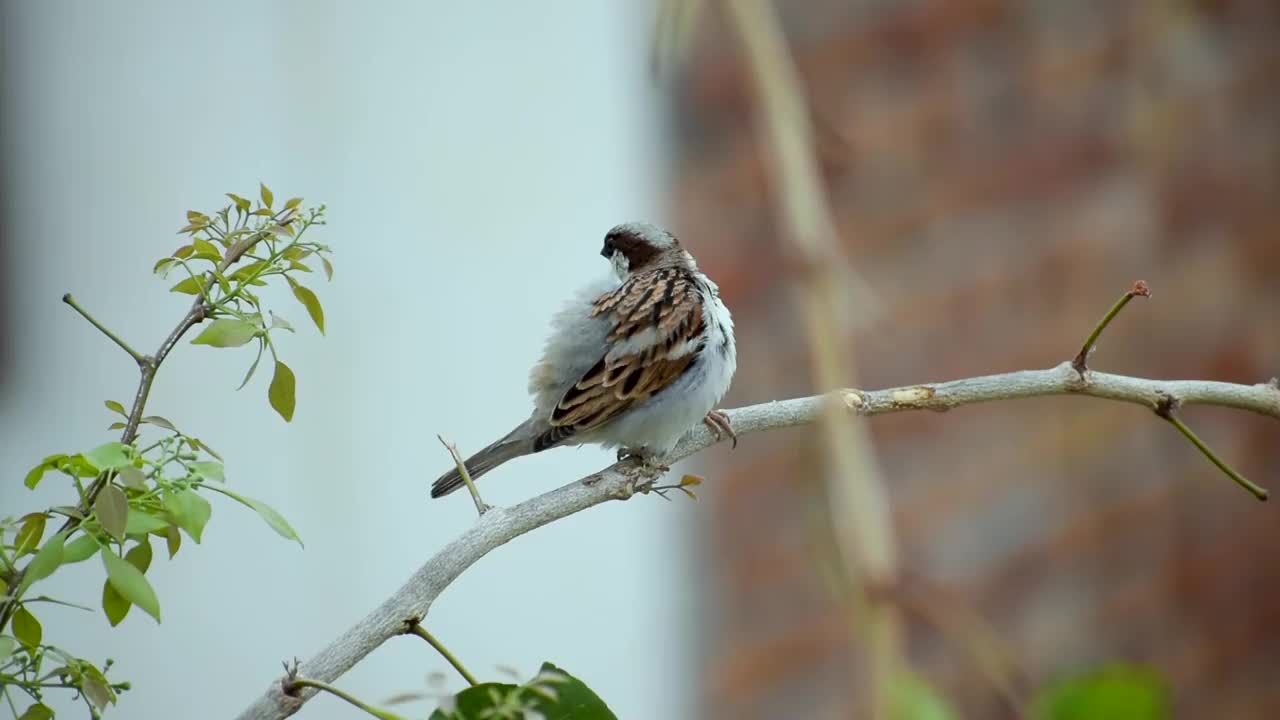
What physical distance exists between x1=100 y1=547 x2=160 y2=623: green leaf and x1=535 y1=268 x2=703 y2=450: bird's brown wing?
0.54 metres

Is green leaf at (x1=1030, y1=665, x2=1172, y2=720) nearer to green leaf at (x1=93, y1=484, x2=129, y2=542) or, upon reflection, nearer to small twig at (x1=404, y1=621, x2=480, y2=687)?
small twig at (x1=404, y1=621, x2=480, y2=687)

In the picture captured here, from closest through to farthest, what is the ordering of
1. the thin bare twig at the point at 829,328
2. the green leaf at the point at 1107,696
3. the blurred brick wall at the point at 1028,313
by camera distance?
the thin bare twig at the point at 829,328, the green leaf at the point at 1107,696, the blurred brick wall at the point at 1028,313

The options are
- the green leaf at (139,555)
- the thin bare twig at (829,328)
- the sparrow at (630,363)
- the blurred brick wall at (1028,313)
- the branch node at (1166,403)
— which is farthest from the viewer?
the blurred brick wall at (1028,313)

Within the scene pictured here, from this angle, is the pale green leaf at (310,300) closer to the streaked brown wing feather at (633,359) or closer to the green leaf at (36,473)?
the green leaf at (36,473)

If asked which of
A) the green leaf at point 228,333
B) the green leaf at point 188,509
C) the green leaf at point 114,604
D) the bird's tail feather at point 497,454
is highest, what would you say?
the green leaf at point 228,333

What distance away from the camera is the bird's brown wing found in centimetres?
118

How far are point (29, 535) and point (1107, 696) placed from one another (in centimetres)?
50

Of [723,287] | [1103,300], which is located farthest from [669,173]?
[1103,300]

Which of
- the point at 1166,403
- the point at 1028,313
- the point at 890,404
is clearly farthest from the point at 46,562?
the point at 1028,313

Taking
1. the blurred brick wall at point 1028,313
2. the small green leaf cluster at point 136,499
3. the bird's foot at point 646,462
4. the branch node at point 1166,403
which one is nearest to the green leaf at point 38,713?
the small green leaf cluster at point 136,499

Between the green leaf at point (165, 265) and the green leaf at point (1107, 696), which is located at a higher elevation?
the green leaf at point (165, 265)

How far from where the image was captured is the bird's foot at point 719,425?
1017 mm

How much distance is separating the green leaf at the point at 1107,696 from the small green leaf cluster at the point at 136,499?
35 centimetres

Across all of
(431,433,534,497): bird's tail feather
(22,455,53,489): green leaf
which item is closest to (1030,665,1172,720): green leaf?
(22,455,53,489): green leaf
